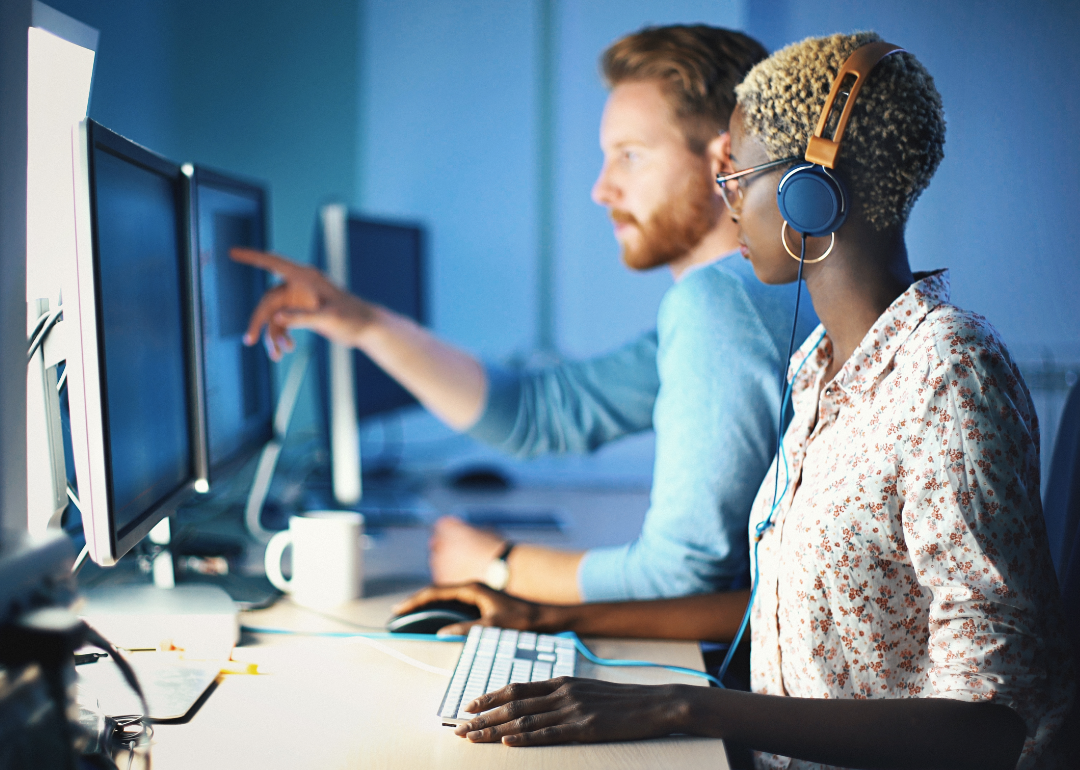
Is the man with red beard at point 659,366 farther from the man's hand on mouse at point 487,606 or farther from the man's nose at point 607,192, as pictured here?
the man's hand on mouse at point 487,606

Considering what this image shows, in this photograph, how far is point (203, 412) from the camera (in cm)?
113

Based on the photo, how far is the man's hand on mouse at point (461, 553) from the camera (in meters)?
1.26

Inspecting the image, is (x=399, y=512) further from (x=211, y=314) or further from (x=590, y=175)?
(x=590, y=175)

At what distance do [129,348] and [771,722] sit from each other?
0.72 meters

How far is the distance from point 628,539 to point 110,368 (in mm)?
1008

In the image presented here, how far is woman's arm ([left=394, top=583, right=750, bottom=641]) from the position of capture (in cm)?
105

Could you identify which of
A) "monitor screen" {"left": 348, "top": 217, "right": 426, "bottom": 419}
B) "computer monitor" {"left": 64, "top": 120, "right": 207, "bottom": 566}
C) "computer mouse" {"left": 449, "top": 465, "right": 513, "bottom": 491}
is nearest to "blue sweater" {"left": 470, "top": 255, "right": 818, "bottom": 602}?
"computer monitor" {"left": 64, "top": 120, "right": 207, "bottom": 566}

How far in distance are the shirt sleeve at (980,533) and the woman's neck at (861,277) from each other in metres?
0.13

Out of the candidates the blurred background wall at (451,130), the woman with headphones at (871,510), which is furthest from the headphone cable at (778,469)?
the blurred background wall at (451,130)

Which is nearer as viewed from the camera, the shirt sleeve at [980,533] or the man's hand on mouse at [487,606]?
the shirt sleeve at [980,533]

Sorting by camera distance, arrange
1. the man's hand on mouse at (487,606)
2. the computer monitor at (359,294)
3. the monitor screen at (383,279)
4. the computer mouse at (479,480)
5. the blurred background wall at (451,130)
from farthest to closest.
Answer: the blurred background wall at (451,130)
the computer mouse at (479,480)
the monitor screen at (383,279)
the computer monitor at (359,294)
the man's hand on mouse at (487,606)

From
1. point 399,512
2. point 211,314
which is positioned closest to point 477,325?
point 399,512

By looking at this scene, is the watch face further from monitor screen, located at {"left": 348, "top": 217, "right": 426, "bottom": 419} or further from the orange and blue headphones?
the orange and blue headphones

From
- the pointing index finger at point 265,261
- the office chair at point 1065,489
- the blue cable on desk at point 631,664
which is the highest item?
the pointing index finger at point 265,261
